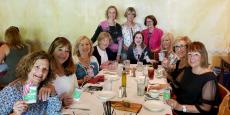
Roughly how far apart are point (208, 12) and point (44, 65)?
399 centimetres

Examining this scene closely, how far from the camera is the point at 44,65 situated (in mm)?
2160

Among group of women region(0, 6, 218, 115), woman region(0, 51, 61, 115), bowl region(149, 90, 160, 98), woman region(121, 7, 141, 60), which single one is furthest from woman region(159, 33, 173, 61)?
woman region(0, 51, 61, 115)

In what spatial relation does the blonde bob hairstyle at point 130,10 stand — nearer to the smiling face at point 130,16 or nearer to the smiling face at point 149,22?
the smiling face at point 130,16

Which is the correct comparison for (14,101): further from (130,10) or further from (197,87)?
(130,10)

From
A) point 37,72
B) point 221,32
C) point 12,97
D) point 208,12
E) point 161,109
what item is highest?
point 208,12

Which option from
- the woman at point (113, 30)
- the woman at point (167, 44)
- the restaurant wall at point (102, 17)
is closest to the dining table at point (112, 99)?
the woman at point (167, 44)

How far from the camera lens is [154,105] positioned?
2490mm

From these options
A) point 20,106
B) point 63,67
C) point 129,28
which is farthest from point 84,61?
point 20,106

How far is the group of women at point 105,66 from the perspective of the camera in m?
2.13

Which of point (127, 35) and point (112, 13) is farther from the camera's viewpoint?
point (127, 35)

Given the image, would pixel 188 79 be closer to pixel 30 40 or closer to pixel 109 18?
pixel 109 18

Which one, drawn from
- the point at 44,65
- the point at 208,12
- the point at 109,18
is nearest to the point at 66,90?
the point at 44,65

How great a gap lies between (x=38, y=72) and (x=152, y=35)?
10.9ft

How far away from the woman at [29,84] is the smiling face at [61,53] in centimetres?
67
